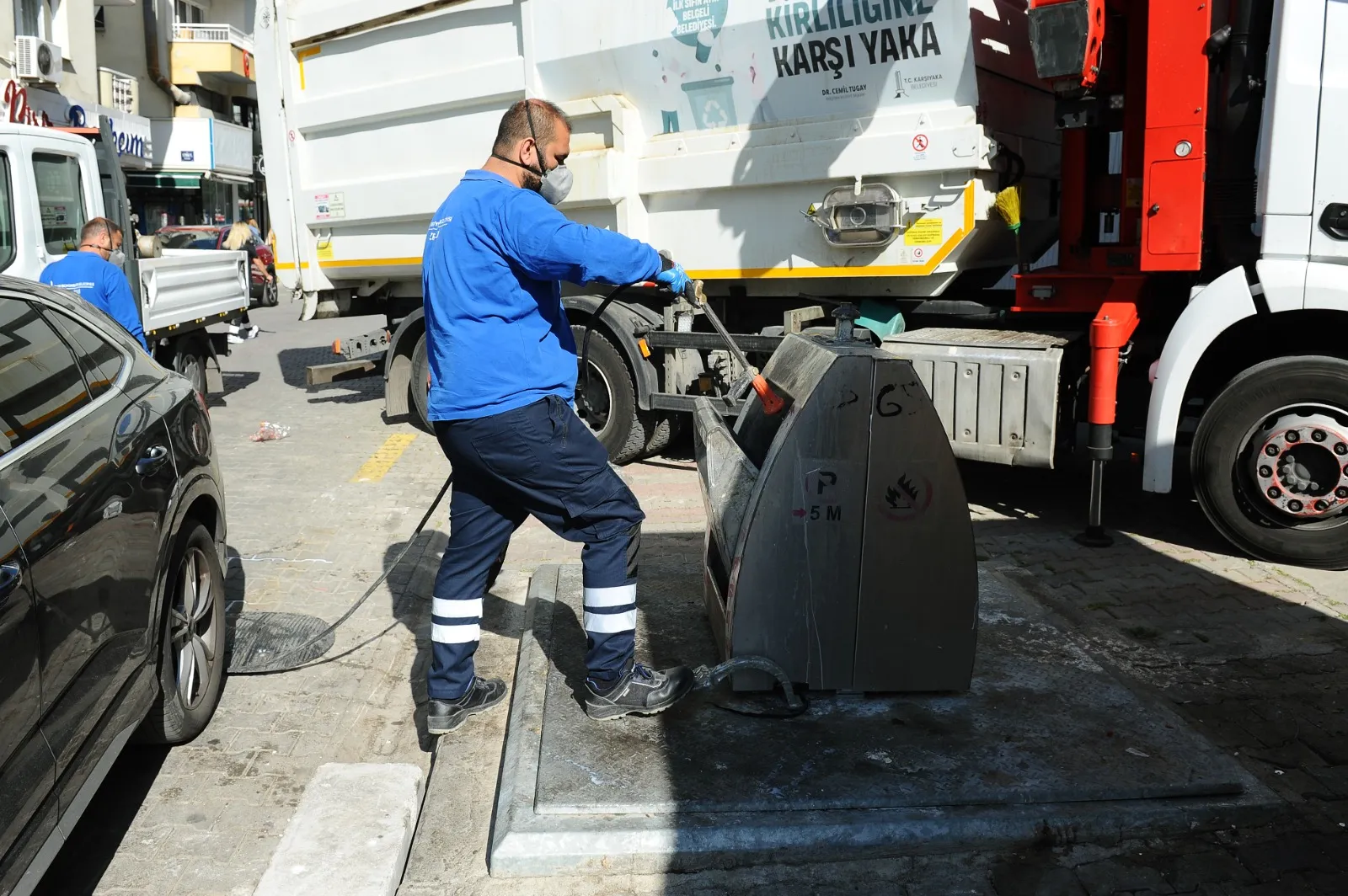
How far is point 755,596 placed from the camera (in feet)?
12.3

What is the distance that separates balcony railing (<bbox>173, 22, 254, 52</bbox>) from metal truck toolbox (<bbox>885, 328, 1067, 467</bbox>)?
1303 inches

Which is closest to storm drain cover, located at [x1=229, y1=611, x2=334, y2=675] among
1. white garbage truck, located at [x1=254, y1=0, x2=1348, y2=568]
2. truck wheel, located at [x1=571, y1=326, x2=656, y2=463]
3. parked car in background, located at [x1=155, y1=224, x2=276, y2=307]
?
truck wheel, located at [x1=571, y1=326, x2=656, y2=463]

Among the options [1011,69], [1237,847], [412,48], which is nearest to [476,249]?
[1237,847]

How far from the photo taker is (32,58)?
65.7ft

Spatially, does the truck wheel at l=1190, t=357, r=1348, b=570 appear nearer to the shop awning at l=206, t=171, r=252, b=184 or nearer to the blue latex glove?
the blue latex glove

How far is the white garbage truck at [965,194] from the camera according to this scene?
5.48 m

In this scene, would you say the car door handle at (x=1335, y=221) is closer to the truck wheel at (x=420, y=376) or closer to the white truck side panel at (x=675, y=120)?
the white truck side panel at (x=675, y=120)

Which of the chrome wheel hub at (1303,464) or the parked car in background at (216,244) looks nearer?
the chrome wheel hub at (1303,464)

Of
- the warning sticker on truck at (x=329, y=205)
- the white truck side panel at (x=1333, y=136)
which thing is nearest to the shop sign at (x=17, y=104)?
the warning sticker on truck at (x=329, y=205)

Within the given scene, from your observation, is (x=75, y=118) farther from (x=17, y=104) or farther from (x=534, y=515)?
(x=534, y=515)

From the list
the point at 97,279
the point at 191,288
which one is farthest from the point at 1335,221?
the point at 191,288

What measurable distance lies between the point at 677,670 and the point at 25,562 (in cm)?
195

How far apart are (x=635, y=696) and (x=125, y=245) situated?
7143 mm

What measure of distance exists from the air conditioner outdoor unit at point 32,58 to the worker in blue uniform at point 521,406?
19901 millimetres
